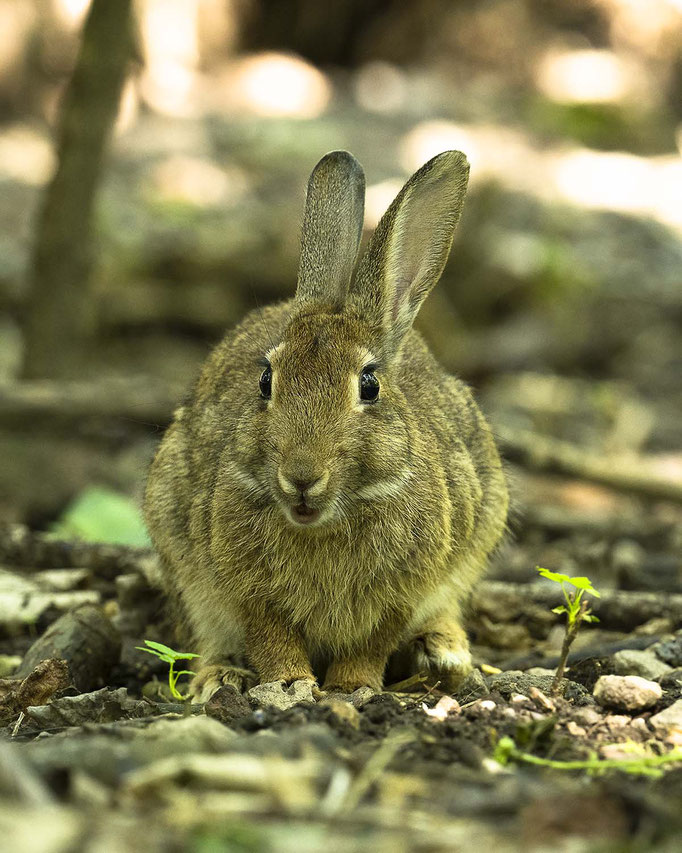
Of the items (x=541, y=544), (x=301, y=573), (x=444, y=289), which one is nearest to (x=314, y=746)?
(x=301, y=573)

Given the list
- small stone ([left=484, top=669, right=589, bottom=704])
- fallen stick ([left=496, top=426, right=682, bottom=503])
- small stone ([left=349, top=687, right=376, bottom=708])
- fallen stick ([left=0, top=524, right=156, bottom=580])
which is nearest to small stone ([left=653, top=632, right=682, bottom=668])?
→ small stone ([left=484, top=669, right=589, bottom=704])

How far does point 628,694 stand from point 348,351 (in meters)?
2.06

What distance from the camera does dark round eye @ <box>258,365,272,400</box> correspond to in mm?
5293

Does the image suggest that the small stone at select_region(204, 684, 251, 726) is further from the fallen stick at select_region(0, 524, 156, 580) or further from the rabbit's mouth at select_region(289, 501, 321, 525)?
the fallen stick at select_region(0, 524, 156, 580)

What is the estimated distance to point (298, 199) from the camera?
16.9 metres

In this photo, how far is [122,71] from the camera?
8.70 metres

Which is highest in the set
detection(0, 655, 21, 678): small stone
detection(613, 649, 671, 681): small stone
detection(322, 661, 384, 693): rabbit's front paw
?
detection(613, 649, 671, 681): small stone

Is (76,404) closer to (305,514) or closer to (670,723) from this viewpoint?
(305,514)

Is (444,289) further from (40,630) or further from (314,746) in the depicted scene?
(314,746)

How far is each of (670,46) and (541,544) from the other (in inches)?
714

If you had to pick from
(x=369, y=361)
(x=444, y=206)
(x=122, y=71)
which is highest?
(x=122, y=71)

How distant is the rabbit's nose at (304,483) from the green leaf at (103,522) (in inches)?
Answer: 130

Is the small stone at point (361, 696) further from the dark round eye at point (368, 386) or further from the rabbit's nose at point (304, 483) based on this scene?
the dark round eye at point (368, 386)

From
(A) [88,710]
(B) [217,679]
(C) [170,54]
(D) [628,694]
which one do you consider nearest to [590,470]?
(B) [217,679]
